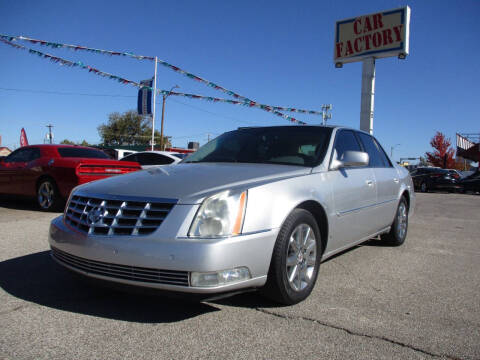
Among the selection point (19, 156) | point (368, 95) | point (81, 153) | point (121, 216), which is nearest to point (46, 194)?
point (81, 153)

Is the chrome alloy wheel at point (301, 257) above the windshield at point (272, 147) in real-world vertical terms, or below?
below

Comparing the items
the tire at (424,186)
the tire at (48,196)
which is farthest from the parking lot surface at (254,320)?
the tire at (424,186)

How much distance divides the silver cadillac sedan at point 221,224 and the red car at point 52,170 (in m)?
4.57

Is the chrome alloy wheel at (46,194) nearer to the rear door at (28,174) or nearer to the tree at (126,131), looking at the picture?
the rear door at (28,174)

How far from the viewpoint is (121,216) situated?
2682 mm

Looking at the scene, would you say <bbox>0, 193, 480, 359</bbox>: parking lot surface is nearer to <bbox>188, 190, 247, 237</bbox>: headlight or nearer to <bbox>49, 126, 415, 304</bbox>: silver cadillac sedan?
<bbox>49, 126, 415, 304</bbox>: silver cadillac sedan

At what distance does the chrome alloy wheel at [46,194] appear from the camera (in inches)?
A: 313

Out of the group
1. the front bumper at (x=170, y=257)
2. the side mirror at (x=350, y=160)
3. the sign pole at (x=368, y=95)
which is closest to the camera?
the front bumper at (x=170, y=257)

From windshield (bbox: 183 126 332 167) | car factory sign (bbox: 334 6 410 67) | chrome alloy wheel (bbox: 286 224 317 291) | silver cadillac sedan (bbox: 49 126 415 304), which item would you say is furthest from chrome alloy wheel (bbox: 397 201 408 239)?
car factory sign (bbox: 334 6 410 67)

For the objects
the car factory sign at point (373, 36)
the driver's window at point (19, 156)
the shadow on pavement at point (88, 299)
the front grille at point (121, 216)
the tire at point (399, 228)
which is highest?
the car factory sign at point (373, 36)

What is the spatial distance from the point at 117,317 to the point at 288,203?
4.66 feet

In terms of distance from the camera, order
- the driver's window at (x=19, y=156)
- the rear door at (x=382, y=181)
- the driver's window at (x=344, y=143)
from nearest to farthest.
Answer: the driver's window at (x=344, y=143), the rear door at (x=382, y=181), the driver's window at (x=19, y=156)

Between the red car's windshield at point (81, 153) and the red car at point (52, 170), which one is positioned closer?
the red car at point (52, 170)

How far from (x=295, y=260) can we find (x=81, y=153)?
6.62 metres
